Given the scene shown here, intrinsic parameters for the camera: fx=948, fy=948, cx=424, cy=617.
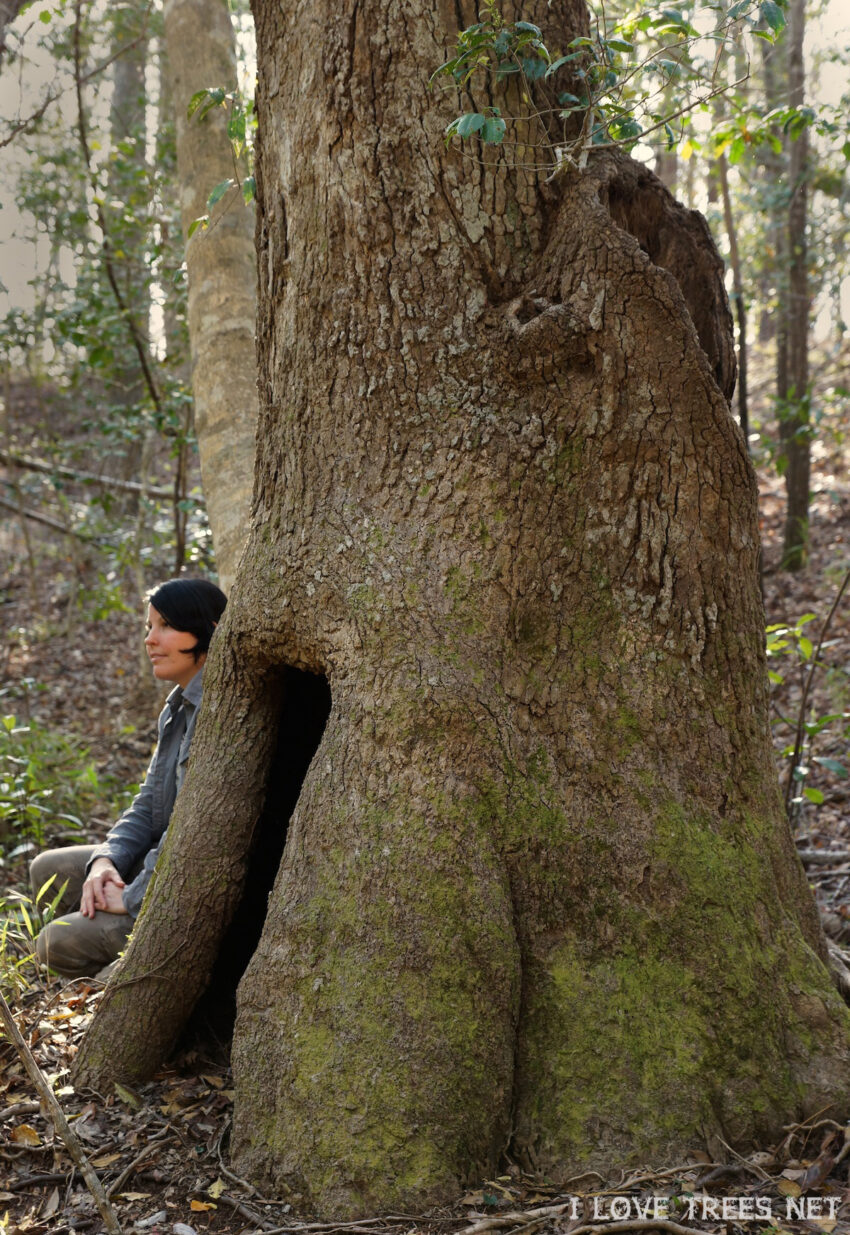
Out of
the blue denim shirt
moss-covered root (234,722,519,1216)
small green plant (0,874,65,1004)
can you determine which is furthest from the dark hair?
moss-covered root (234,722,519,1216)

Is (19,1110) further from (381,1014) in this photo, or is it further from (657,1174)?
(657,1174)

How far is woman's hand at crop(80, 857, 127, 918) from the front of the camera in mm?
3689

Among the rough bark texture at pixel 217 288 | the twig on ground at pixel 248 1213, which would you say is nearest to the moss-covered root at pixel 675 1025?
the twig on ground at pixel 248 1213

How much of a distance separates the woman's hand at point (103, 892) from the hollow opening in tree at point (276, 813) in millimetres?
523

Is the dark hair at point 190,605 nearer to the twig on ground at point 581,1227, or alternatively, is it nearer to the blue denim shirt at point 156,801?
the blue denim shirt at point 156,801

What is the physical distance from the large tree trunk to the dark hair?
27.1 inches

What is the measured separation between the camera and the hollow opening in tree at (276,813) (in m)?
3.47

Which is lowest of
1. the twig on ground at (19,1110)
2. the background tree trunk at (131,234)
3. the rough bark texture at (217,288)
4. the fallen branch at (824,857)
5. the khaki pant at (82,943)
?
the twig on ground at (19,1110)

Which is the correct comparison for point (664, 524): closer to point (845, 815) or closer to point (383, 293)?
point (383, 293)

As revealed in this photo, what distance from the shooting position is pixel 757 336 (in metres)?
17.9

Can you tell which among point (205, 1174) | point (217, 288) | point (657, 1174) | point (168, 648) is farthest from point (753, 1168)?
point (217, 288)

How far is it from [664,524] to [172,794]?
2.28 m

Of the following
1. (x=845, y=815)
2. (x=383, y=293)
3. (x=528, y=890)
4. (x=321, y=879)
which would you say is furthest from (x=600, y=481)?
(x=845, y=815)

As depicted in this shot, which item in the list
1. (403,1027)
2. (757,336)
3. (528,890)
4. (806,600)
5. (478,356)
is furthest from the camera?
(757,336)
